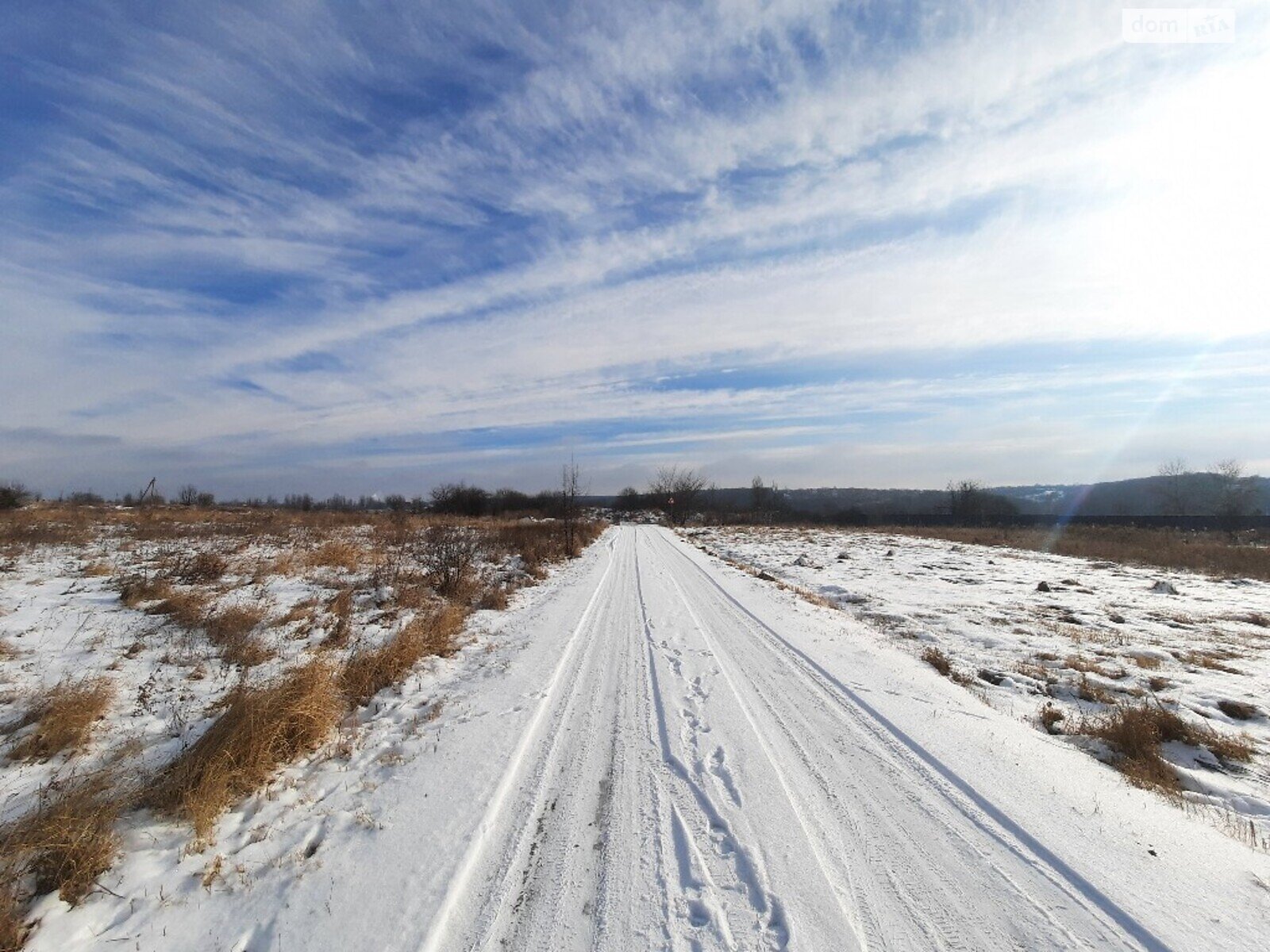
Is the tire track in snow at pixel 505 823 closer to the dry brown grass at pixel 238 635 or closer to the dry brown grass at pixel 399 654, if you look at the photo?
the dry brown grass at pixel 399 654

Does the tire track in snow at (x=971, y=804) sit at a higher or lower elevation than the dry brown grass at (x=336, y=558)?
lower

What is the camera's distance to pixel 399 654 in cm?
708

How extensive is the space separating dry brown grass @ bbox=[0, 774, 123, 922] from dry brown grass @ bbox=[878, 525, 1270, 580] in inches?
1277

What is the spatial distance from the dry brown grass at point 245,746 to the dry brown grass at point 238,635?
1770mm

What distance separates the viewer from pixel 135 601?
8844 millimetres

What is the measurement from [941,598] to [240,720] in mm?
15729

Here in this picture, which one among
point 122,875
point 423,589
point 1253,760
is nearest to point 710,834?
point 122,875

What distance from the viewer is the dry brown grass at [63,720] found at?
4.47 m

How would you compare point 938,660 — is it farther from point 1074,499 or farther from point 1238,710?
point 1074,499

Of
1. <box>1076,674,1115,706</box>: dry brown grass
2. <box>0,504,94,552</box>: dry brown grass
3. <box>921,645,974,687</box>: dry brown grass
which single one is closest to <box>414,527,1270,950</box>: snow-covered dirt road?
<box>921,645,974,687</box>: dry brown grass

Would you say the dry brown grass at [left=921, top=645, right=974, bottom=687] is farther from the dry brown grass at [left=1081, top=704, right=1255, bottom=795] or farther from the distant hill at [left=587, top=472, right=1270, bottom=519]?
the distant hill at [left=587, top=472, right=1270, bottom=519]

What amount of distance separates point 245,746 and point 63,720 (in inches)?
78.4

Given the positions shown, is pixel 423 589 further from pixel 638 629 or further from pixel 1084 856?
pixel 1084 856

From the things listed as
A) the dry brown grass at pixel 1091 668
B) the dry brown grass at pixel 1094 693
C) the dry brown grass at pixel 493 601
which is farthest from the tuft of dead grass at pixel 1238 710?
the dry brown grass at pixel 493 601
